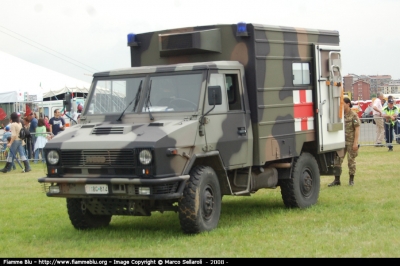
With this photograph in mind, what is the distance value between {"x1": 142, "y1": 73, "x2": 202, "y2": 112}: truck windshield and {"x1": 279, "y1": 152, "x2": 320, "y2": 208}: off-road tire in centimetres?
287

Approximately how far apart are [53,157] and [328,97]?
216 inches

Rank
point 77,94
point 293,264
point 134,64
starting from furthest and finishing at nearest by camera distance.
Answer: point 77,94
point 134,64
point 293,264

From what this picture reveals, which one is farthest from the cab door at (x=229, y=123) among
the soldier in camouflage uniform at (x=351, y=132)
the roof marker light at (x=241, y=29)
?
the soldier in camouflage uniform at (x=351, y=132)

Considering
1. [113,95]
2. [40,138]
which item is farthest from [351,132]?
[40,138]

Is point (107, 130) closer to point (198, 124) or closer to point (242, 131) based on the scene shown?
point (198, 124)

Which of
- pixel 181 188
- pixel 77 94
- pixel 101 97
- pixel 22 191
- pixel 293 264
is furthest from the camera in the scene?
pixel 77 94

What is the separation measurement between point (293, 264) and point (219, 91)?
2.93m

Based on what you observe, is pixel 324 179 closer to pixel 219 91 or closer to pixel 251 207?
pixel 251 207

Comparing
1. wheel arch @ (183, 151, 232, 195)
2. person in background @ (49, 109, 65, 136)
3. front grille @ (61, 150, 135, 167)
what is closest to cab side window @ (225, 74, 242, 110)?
wheel arch @ (183, 151, 232, 195)

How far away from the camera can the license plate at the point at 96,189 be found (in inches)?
369

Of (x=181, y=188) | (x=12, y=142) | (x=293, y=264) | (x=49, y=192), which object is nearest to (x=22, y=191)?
(x=12, y=142)

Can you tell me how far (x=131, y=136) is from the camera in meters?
9.38

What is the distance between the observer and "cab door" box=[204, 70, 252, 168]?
33.3ft

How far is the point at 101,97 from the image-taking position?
35.5ft
